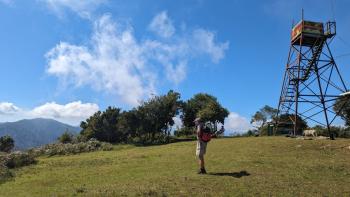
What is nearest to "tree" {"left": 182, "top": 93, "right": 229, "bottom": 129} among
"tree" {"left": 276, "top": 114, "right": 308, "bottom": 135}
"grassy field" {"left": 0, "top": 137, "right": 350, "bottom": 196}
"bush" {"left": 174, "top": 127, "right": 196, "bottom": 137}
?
"bush" {"left": 174, "top": 127, "right": 196, "bottom": 137}

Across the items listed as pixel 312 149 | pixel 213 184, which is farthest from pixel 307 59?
pixel 213 184

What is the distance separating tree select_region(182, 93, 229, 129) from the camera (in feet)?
282

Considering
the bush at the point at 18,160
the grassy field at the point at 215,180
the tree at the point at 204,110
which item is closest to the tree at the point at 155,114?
the tree at the point at 204,110

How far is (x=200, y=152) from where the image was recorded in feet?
60.1

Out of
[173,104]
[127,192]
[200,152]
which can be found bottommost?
[127,192]

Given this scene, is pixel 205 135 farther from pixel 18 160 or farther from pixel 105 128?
pixel 105 128

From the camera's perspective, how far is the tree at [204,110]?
8588 cm

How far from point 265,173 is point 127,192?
22.1 feet

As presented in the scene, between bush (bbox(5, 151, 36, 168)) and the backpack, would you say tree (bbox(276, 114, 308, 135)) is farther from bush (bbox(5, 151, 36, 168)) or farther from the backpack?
the backpack

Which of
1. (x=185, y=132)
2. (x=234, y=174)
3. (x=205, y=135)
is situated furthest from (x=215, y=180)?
(x=185, y=132)

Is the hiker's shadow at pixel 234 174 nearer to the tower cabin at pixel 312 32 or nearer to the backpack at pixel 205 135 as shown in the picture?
the backpack at pixel 205 135

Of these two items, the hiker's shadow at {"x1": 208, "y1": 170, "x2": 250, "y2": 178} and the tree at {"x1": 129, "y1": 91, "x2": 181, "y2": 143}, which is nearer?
the hiker's shadow at {"x1": 208, "y1": 170, "x2": 250, "y2": 178}

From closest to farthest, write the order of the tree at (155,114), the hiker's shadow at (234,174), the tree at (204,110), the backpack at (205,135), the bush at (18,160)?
the hiker's shadow at (234,174) < the backpack at (205,135) < the bush at (18,160) < the tree at (155,114) < the tree at (204,110)

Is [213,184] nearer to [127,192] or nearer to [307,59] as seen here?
[127,192]
